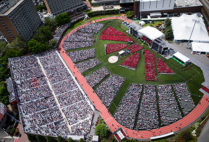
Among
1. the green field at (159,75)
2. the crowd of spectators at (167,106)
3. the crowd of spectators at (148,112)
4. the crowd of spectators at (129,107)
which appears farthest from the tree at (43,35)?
the crowd of spectators at (167,106)

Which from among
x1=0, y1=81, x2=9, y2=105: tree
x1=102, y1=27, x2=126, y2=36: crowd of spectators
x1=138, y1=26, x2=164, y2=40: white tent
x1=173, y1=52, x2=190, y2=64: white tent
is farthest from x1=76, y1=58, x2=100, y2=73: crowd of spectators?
x1=173, y1=52, x2=190, y2=64: white tent

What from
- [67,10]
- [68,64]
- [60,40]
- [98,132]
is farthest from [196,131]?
[67,10]

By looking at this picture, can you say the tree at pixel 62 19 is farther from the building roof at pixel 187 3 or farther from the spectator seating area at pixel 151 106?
the building roof at pixel 187 3

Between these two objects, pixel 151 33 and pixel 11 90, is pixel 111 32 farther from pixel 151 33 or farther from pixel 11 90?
pixel 11 90

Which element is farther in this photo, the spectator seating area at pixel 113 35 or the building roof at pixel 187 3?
the building roof at pixel 187 3

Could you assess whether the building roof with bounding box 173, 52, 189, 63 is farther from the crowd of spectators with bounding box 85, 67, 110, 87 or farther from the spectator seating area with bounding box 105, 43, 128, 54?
the crowd of spectators with bounding box 85, 67, 110, 87

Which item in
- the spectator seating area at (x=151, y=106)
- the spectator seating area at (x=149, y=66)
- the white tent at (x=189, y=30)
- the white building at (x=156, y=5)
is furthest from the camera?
the white building at (x=156, y=5)

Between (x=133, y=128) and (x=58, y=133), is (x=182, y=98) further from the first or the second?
(x=58, y=133)
